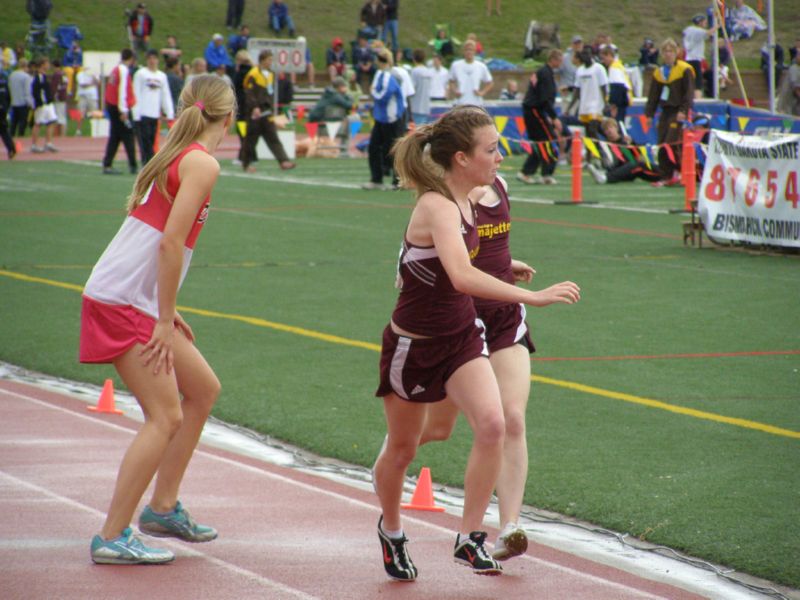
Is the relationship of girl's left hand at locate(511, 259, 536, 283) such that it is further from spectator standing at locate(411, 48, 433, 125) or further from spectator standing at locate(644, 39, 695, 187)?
spectator standing at locate(411, 48, 433, 125)

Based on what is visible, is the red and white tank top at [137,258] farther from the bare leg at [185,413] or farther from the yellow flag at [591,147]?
the yellow flag at [591,147]

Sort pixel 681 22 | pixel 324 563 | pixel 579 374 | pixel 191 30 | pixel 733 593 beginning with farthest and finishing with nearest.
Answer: pixel 681 22 → pixel 191 30 → pixel 579 374 → pixel 324 563 → pixel 733 593

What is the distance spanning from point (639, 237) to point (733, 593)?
12.4 metres

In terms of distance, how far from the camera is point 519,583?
5.41 metres

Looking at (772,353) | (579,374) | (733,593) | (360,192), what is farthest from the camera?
(360,192)

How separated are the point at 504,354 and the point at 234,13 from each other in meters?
49.3

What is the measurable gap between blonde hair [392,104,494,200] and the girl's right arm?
0.16 meters

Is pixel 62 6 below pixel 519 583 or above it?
above

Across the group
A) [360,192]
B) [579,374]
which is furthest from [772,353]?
[360,192]

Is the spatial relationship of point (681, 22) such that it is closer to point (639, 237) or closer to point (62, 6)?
point (62, 6)

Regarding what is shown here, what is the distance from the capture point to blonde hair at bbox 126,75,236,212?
5359 mm

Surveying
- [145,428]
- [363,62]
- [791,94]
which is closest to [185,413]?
[145,428]

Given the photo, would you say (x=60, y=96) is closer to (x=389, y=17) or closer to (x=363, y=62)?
(x=363, y=62)

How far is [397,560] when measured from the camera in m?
5.41
